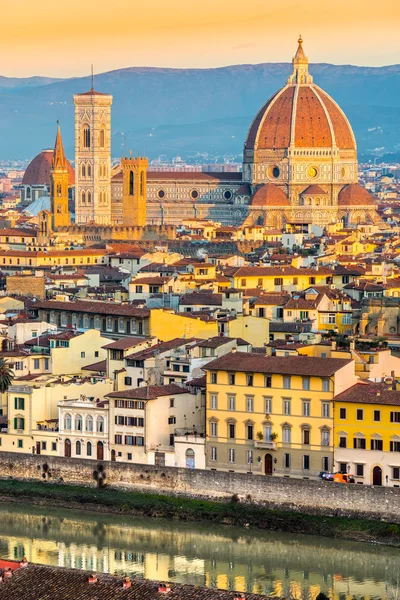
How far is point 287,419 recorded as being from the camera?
3850 centimetres

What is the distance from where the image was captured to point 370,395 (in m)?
37.8

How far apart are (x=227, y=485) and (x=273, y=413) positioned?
5.42ft

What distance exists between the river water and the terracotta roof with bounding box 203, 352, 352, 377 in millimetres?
3165

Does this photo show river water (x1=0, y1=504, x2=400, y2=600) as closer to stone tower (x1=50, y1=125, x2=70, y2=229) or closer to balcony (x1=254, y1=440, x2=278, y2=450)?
balcony (x1=254, y1=440, x2=278, y2=450)

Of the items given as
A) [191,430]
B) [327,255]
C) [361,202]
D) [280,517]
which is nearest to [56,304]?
[191,430]

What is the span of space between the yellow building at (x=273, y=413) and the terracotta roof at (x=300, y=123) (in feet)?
296

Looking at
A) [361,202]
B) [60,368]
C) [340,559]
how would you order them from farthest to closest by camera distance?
[361,202], [60,368], [340,559]

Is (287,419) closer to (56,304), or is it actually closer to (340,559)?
(340,559)

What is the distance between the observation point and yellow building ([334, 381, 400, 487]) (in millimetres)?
37375

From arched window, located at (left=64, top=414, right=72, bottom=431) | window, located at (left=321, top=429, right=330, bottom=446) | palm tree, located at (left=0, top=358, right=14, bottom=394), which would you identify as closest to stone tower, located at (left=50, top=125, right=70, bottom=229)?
palm tree, located at (left=0, top=358, right=14, bottom=394)

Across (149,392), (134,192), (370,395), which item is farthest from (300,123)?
(370,395)

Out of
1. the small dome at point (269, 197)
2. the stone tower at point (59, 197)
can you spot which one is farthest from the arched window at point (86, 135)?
the small dome at point (269, 197)

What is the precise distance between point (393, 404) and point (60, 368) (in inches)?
430

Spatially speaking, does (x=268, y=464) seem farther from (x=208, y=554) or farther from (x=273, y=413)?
(x=208, y=554)
